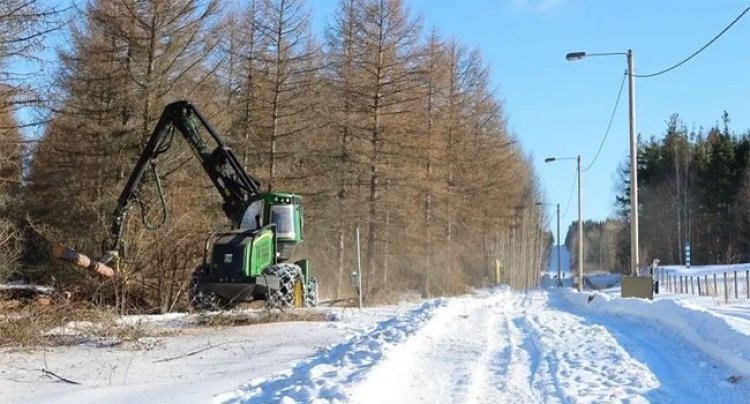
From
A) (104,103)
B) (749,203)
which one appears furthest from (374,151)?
(749,203)

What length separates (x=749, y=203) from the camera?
61.1 m

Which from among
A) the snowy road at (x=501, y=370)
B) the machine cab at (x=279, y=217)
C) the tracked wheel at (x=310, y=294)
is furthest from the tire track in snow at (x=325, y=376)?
the tracked wheel at (x=310, y=294)

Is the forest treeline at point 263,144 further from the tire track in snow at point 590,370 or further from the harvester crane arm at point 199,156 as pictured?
the tire track in snow at point 590,370

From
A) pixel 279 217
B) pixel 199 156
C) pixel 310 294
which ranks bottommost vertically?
pixel 310 294

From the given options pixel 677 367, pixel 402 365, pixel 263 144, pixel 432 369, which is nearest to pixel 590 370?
pixel 677 367

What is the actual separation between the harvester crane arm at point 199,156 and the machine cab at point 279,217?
249mm

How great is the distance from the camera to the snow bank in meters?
9.45

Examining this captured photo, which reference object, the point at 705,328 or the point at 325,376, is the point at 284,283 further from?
the point at 325,376

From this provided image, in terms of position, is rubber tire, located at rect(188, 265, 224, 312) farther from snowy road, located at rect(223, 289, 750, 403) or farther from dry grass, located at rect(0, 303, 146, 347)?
snowy road, located at rect(223, 289, 750, 403)

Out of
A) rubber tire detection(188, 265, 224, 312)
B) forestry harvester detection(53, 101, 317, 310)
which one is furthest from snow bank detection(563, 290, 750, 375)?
rubber tire detection(188, 265, 224, 312)

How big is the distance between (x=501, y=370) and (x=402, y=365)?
3.76 feet

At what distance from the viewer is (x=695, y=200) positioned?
69875 millimetres

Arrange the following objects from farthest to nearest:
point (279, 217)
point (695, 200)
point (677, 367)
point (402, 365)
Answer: point (695, 200)
point (279, 217)
point (677, 367)
point (402, 365)

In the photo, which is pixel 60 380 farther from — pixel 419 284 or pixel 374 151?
pixel 419 284
